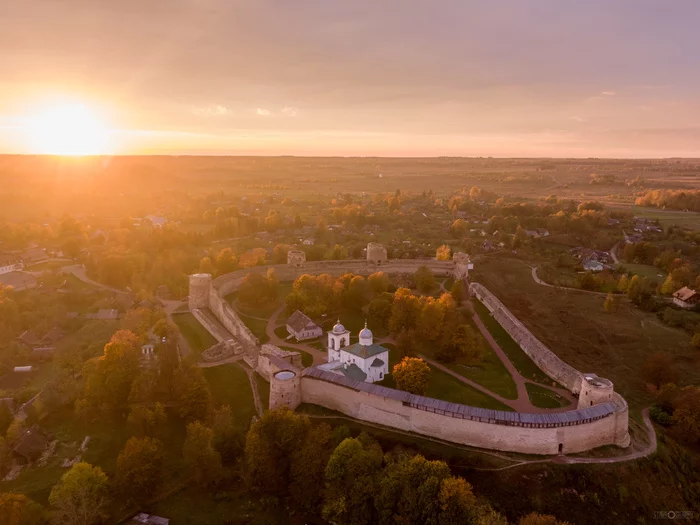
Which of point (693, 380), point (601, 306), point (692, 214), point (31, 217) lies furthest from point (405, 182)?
point (693, 380)

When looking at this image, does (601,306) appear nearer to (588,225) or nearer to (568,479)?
(568,479)

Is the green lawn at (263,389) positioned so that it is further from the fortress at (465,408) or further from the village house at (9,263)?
the village house at (9,263)

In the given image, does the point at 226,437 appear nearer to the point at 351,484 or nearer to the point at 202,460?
the point at 202,460

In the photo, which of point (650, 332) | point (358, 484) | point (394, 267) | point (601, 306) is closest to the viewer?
point (358, 484)

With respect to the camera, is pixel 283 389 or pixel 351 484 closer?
pixel 351 484

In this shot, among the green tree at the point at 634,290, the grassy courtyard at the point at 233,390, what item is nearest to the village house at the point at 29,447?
the grassy courtyard at the point at 233,390

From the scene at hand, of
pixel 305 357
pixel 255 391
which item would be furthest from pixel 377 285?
pixel 255 391

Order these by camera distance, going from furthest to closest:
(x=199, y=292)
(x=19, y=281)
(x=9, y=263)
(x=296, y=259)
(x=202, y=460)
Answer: (x=9, y=263)
(x=296, y=259)
(x=19, y=281)
(x=199, y=292)
(x=202, y=460)
